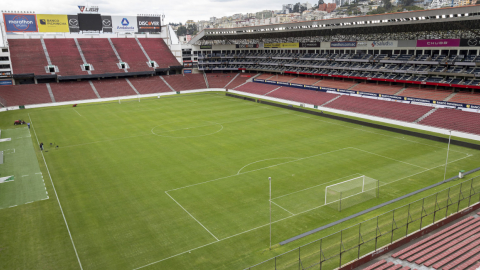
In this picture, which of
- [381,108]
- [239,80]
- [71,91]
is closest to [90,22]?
[71,91]

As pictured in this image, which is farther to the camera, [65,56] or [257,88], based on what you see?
[65,56]

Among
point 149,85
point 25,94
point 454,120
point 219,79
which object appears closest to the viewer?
point 454,120

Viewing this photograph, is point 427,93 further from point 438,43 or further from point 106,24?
point 106,24

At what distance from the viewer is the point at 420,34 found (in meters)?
55.9

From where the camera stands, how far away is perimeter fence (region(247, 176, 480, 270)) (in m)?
16.8

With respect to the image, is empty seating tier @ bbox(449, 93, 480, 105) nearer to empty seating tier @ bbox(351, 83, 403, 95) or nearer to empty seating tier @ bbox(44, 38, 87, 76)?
empty seating tier @ bbox(351, 83, 403, 95)

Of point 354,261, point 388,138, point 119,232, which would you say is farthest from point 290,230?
point 388,138

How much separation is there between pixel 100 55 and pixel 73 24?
11261mm

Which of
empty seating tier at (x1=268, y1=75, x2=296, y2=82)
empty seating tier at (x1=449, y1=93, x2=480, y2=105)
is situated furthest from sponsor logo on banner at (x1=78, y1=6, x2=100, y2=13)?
empty seating tier at (x1=449, y1=93, x2=480, y2=105)

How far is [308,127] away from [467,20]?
25.5 metres

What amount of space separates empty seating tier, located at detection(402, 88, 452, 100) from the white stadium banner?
73167 millimetres

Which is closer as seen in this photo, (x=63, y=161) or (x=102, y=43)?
(x=63, y=161)

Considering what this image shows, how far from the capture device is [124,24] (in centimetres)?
9212

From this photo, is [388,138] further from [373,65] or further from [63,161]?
[63,161]
